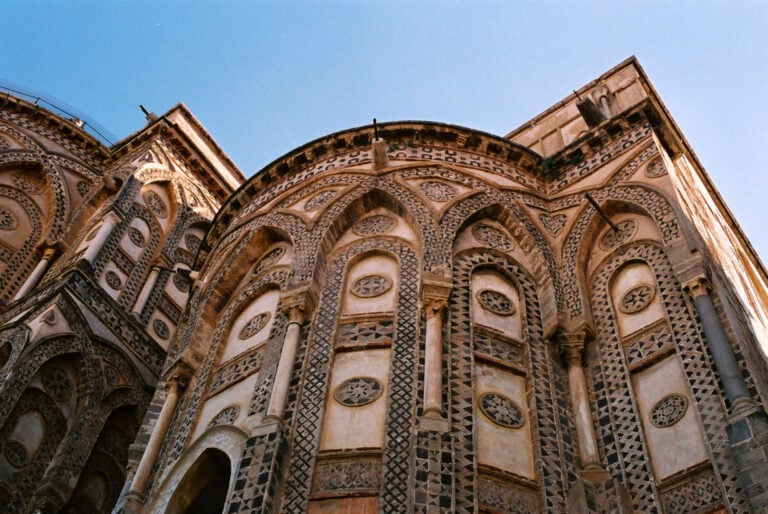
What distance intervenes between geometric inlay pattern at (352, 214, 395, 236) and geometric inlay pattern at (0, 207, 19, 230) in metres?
7.76

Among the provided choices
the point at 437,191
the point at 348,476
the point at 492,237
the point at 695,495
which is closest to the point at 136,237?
the point at 437,191

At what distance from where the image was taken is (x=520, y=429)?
8.25 m

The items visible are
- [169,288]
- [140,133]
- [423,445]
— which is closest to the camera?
[423,445]

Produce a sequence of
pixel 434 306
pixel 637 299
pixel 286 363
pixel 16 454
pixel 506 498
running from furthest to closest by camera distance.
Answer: pixel 16 454 → pixel 637 299 → pixel 434 306 → pixel 286 363 → pixel 506 498

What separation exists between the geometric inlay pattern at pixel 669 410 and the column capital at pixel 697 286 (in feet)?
3.57

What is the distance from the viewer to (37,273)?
48.4 feet

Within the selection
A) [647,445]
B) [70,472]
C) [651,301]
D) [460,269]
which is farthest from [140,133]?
[647,445]

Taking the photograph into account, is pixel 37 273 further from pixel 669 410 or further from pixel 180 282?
pixel 669 410

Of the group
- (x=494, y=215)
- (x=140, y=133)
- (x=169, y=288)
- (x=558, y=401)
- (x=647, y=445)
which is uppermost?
(x=140, y=133)

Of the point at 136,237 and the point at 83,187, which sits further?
the point at 83,187

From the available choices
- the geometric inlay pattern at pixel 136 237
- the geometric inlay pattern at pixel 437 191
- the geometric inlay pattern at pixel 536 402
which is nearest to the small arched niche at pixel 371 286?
the geometric inlay pattern at pixel 536 402

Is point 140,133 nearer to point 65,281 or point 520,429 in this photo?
point 65,281

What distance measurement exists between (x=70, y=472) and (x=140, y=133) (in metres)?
8.61

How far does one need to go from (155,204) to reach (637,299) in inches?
407
